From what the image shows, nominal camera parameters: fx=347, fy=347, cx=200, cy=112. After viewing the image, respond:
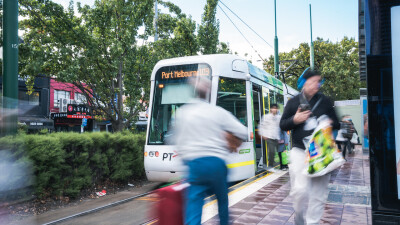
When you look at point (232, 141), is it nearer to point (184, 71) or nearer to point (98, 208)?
point (98, 208)

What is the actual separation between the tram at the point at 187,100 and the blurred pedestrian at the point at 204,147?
15.1ft

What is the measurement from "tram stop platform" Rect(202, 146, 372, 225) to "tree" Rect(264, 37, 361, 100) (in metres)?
23.6

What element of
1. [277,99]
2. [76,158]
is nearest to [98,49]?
[76,158]

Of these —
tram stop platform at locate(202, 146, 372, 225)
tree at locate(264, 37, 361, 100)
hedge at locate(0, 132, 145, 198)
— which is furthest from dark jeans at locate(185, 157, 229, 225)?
tree at locate(264, 37, 361, 100)

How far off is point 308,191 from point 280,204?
7.96 ft

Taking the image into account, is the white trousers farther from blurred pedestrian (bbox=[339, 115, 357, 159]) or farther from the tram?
the tram

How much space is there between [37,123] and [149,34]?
51.0 ft

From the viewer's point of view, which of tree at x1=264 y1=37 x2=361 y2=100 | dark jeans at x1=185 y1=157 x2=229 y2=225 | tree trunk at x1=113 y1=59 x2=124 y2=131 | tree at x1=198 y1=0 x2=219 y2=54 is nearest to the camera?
dark jeans at x1=185 y1=157 x2=229 y2=225

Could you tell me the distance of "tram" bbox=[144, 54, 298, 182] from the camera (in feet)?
26.1

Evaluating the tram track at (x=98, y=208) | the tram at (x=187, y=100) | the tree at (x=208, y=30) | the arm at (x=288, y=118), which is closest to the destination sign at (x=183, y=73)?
the tram at (x=187, y=100)

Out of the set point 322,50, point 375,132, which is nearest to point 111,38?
point 375,132

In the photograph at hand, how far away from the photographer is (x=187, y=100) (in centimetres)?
806

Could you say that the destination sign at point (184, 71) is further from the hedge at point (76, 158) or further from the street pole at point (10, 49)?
the street pole at point (10, 49)

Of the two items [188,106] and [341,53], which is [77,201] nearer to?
[188,106]
